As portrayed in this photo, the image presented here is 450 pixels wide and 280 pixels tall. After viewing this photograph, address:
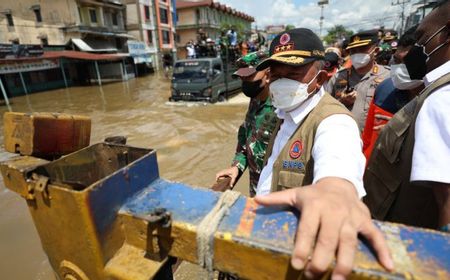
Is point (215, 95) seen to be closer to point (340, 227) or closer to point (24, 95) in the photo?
point (340, 227)

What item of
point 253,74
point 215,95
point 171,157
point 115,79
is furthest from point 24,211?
point 115,79

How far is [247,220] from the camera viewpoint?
77cm

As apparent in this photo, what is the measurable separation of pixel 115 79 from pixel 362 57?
1009 inches

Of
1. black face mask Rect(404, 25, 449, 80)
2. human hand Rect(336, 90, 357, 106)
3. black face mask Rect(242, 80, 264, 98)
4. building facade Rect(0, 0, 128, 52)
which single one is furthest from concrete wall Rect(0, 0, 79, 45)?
black face mask Rect(404, 25, 449, 80)

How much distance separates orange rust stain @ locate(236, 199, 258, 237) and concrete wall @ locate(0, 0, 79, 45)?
2722 cm

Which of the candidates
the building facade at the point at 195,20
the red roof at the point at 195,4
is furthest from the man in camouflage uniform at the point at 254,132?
the red roof at the point at 195,4

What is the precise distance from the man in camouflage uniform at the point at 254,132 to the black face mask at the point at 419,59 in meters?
1.02

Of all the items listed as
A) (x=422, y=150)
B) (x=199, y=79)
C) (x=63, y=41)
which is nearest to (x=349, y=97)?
(x=422, y=150)

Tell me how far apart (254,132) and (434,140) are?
157 centimetres

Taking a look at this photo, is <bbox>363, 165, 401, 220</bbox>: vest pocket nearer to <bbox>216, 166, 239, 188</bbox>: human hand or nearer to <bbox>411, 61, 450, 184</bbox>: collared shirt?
<bbox>411, 61, 450, 184</bbox>: collared shirt

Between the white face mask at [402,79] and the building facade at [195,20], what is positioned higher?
the building facade at [195,20]

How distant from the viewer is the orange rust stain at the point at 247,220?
2.38 feet

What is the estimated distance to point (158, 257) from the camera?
84 cm

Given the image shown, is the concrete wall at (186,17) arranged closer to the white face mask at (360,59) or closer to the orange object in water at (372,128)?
the white face mask at (360,59)
